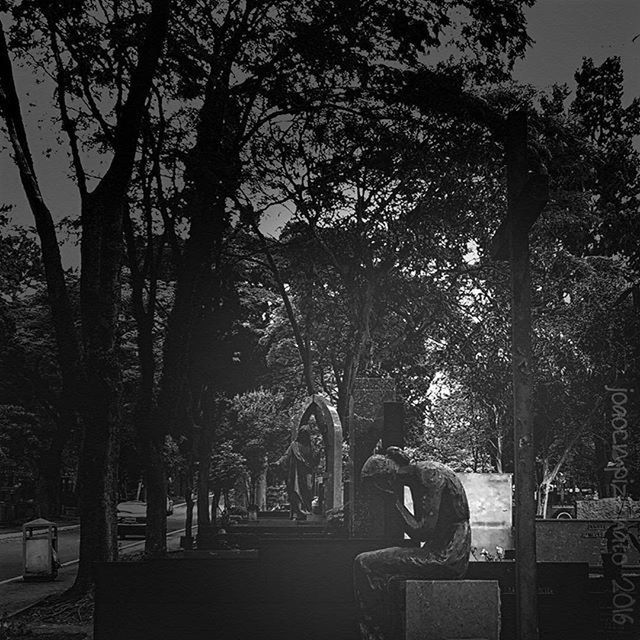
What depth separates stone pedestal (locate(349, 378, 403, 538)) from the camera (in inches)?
409

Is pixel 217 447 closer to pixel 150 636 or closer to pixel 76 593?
pixel 76 593

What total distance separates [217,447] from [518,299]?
3168 cm

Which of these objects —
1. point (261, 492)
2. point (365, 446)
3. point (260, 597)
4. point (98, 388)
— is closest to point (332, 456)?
point (98, 388)

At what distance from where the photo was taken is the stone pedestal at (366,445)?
10391 mm

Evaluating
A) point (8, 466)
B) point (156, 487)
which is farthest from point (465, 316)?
point (8, 466)

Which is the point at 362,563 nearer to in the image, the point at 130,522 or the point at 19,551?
the point at 19,551

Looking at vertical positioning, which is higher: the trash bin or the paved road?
the trash bin

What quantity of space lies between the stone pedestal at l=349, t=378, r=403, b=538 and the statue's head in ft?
0.95

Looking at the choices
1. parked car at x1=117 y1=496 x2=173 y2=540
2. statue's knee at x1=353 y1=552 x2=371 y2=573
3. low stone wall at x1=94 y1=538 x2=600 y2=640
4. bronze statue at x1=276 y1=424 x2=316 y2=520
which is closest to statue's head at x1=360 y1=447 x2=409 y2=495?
statue's knee at x1=353 y1=552 x2=371 y2=573

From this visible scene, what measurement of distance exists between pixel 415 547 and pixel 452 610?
1.86ft

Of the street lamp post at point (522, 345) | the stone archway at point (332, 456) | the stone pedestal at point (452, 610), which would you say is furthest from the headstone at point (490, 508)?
the stone pedestal at point (452, 610)

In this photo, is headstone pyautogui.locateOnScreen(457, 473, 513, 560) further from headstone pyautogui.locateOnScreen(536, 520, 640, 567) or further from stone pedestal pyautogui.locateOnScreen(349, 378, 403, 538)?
stone pedestal pyautogui.locateOnScreen(349, 378, 403, 538)

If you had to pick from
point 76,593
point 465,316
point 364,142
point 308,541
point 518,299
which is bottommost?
point 76,593

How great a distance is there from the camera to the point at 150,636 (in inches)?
351
